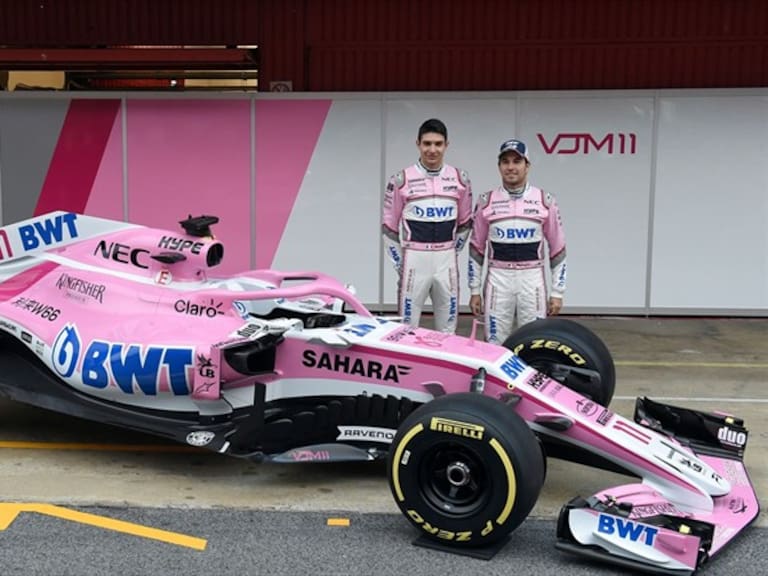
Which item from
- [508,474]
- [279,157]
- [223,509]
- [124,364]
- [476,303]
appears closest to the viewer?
[508,474]

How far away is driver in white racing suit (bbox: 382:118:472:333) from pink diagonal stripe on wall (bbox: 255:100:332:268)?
10.5 feet

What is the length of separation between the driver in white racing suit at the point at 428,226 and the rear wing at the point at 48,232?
7.00ft

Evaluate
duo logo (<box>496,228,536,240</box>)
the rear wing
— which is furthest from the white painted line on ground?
the rear wing

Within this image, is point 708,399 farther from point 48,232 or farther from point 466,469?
point 48,232

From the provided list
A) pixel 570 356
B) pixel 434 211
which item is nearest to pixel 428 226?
pixel 434 211

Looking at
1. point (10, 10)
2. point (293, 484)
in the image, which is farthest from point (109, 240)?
point (10, 10)

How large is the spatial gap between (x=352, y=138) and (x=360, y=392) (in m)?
5.57

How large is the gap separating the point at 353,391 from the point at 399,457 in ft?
2.30

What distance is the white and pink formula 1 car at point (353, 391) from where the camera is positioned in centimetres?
396

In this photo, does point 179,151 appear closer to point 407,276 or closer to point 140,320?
point 407,276

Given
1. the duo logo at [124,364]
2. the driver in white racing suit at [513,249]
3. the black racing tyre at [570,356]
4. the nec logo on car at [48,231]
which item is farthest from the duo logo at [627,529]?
the nec logo on car at [48,231]

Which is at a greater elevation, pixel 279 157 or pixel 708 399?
pixel 279 157

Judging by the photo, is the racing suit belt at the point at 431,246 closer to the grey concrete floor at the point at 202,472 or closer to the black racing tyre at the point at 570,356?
the black racing tyre at the point at 570,356

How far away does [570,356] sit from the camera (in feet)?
17.7
